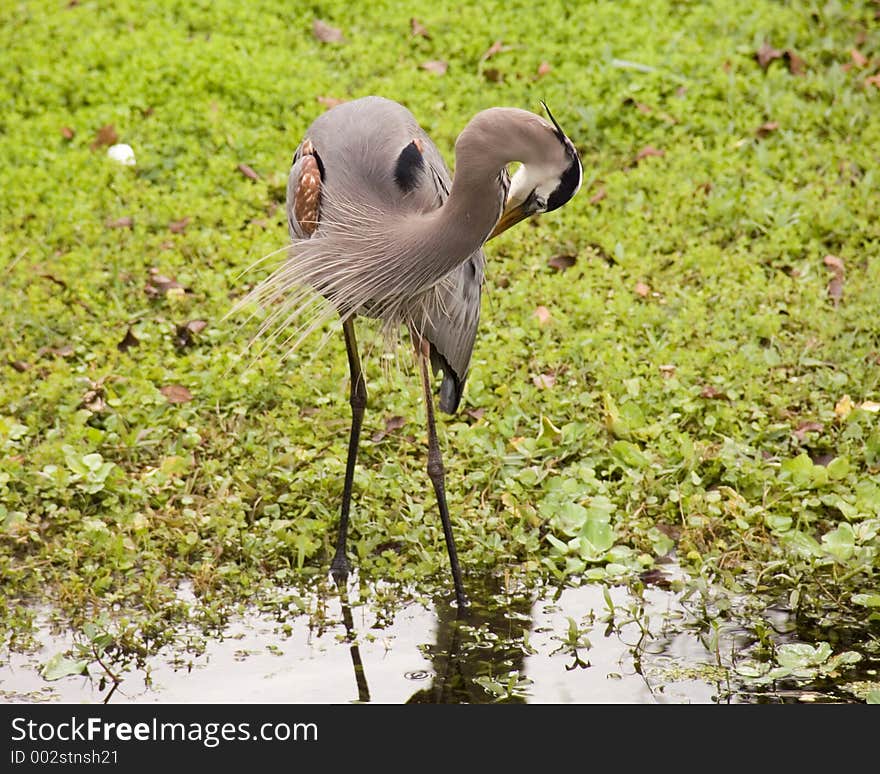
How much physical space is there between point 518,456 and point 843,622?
170 cm

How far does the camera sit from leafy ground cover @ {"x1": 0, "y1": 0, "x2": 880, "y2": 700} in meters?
5.21

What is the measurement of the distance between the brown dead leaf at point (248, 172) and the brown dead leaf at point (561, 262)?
213 centimetres

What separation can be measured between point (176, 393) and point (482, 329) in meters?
1.70

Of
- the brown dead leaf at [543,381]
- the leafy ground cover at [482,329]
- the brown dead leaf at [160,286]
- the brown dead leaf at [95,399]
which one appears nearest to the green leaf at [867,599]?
the leafy ground cover at [482,329]

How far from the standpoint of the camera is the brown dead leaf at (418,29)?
30.9ft

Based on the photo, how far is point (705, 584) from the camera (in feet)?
15.9

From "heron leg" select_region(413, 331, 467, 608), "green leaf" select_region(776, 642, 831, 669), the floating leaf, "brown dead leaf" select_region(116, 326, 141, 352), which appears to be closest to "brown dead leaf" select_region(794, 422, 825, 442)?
"green leaf" select_region(776, 642, 831, 669)

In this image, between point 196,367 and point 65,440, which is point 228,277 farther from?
point 65,440

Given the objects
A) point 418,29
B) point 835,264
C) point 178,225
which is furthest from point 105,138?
point 835,264

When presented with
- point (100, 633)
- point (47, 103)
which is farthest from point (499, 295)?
point (47, 103)

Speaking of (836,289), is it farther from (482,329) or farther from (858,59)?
(858,59)

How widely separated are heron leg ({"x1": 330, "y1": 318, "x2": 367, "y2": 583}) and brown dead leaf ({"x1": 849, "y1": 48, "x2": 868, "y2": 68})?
5131 millimetres

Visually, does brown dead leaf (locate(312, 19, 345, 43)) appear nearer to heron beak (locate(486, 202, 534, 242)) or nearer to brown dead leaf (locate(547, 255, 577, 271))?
brown dead leaf (locate(547, 255, 577, 271))

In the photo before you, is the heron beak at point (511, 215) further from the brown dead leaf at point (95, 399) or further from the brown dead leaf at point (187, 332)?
the brown dead leaf at point (187, 332)
